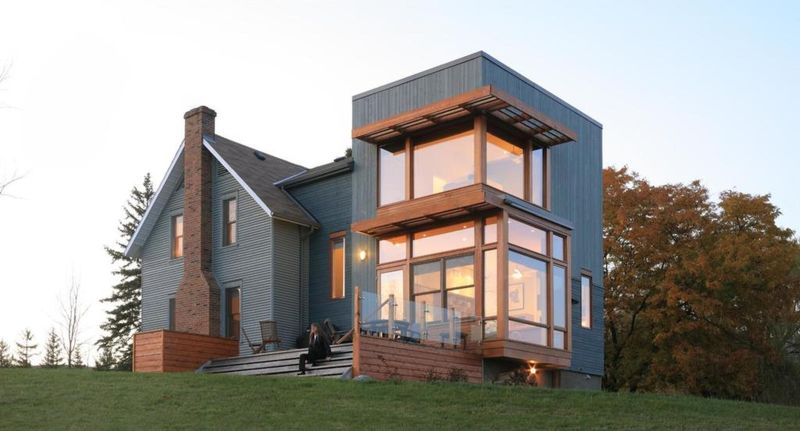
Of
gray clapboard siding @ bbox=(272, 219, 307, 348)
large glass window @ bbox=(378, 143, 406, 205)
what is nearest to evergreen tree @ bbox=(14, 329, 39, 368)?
gray clapboard siding @ bbox=(272, 219, 307, 348)

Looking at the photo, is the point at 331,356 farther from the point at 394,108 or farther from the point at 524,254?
the point at 394,108

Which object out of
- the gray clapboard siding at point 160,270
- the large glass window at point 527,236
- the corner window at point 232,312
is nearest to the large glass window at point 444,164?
the large glass window at point 527,236

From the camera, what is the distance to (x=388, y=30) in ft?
82.6

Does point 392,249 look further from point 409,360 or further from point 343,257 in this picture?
point 409,360

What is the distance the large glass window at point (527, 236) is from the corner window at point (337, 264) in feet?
18.1

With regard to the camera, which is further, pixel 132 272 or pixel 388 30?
pixel 132 272

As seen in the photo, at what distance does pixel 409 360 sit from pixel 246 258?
820 centimetres

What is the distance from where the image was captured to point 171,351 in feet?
84.1

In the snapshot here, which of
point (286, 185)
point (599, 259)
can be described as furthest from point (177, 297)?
point (599, 259)

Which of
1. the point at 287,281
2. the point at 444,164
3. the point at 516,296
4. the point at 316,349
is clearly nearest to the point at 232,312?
the point at 287,281

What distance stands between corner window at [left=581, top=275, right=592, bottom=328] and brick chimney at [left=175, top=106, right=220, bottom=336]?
1006cm

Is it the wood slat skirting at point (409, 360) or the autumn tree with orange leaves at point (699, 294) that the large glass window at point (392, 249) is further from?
the autumn tree with orange leaves at point (699, 294)

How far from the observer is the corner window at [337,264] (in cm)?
2803

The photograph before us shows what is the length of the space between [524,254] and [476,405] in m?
7.29
